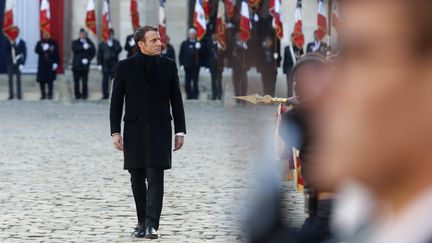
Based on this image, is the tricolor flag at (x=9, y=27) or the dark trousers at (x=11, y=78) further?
the tricolor flag at (x=9, y=27)

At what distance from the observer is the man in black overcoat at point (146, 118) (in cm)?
873

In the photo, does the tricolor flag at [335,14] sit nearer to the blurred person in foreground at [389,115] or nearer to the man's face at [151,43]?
the blurred person in foreground at [389,115]

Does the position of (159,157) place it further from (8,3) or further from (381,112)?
(8,3)

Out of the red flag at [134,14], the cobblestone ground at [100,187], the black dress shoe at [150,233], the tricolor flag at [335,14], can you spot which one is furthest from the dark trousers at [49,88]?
the tricolor flag at [335,14]

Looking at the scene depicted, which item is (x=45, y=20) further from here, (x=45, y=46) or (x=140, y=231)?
(x=140, y=231)

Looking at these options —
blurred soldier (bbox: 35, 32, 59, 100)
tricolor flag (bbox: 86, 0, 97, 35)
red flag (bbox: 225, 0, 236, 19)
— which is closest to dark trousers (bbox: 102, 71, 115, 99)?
blurred soldier (bbox: 35, 32, 59, 100)

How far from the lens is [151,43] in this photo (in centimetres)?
877

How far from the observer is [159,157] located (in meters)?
8.73

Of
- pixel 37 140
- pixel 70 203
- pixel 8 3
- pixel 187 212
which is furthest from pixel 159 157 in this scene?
pixel 8 3

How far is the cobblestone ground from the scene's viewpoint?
8.84 metres

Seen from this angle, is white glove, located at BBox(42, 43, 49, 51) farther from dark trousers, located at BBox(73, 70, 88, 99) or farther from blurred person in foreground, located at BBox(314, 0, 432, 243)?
blurred person in foreground, located at BBox(314, 0, 432, 243)

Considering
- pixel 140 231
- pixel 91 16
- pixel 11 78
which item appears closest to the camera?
pixel 140 231

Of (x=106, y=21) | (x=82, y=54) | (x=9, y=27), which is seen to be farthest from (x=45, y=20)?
(x=82, y=54)

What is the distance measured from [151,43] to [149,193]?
3.30ft
